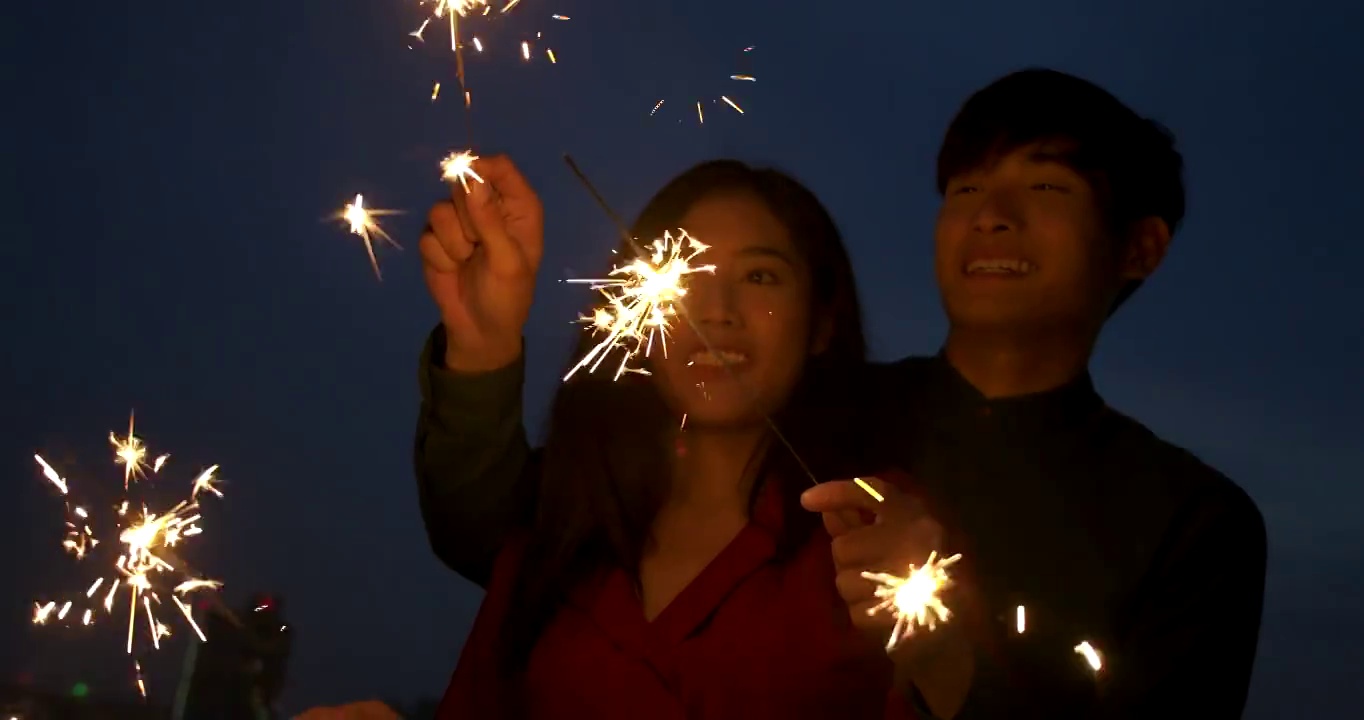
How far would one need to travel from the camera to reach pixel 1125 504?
198 centimetres

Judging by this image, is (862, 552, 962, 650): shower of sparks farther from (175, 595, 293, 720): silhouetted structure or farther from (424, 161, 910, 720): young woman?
(175, 595, 293, 720): silhouetted structure

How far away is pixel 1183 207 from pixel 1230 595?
0.82 m

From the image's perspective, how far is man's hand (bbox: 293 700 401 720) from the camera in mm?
1712

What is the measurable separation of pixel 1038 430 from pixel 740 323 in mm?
642

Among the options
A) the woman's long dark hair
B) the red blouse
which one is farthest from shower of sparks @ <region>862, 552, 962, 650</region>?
the woman's long dark hair

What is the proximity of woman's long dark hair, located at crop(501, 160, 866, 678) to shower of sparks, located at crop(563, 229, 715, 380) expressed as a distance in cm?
8

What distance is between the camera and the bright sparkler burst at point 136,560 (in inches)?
72.2

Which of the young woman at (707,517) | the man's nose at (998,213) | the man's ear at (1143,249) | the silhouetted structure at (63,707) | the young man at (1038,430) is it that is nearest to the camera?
the young woman at (707,517)

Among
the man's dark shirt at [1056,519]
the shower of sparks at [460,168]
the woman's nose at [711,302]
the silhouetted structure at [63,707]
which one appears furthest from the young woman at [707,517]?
the silhouetted structure at [63,707]

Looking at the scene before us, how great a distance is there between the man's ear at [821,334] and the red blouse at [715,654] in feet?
1.03

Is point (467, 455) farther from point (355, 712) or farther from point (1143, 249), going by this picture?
point (1143, 249)

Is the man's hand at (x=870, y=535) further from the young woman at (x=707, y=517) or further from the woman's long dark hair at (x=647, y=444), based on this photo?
the woman's long dark hair at (x=647, y=444)

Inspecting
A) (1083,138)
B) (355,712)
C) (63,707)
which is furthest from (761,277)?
(63,707)

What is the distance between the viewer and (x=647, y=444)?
209cm
